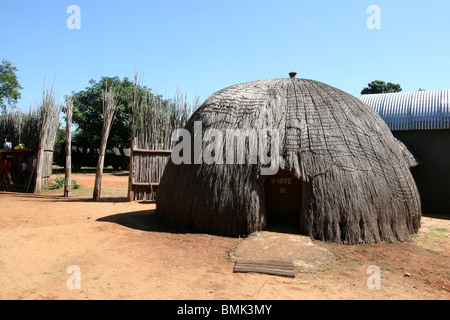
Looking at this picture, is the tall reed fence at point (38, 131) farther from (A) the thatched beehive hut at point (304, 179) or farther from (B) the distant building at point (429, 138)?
(B) the distant building at point (429, 138)

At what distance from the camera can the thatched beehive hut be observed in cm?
634

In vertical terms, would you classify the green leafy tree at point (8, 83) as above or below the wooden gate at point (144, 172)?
above

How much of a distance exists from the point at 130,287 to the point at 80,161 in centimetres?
2771

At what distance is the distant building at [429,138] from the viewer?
11.3 meters

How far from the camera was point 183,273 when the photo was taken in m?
4.81

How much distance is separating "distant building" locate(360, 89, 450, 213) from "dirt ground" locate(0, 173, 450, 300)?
400cm

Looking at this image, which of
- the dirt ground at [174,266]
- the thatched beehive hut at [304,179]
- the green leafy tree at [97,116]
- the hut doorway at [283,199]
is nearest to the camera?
the dirt ground at [174,266]

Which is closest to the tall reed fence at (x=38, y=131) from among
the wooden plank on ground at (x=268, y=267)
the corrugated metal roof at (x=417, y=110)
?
the wooden plank on ground at (x=268, y=267)

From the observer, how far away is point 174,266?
16.8 ft

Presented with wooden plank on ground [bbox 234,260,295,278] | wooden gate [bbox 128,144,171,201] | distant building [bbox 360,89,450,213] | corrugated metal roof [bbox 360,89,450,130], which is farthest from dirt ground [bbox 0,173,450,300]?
corrugated metal roof [bbox 360,89,450,130]

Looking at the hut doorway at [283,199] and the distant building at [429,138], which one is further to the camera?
the distant building at [429,138]

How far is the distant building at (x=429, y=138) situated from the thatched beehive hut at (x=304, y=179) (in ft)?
16.7

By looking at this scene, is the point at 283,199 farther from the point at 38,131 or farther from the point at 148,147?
the point at 38,131

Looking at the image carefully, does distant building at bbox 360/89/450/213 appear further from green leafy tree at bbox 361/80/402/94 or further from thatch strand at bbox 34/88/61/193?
green leafy tree at bbox 361/80/402/94
